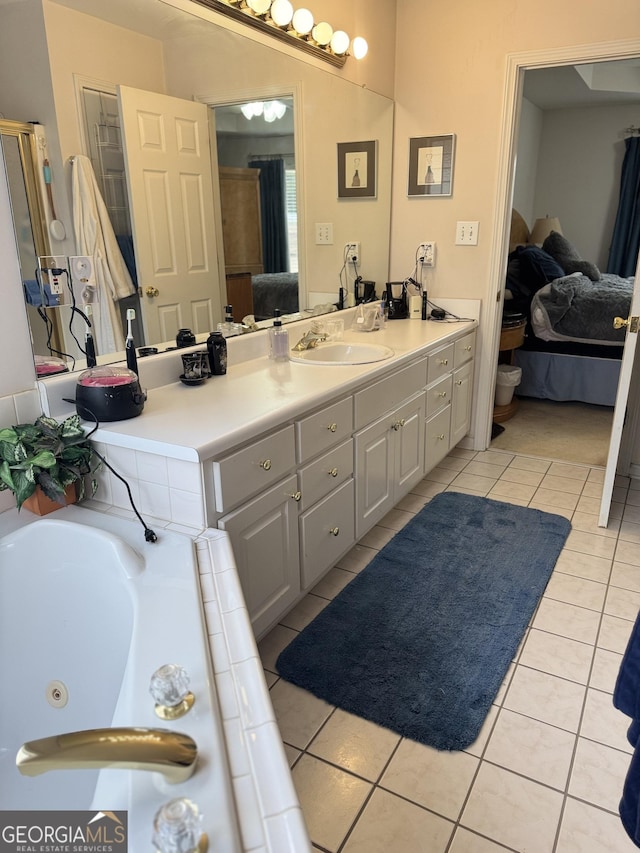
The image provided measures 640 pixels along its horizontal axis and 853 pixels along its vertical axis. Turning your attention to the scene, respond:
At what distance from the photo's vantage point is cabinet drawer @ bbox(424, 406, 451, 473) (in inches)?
118

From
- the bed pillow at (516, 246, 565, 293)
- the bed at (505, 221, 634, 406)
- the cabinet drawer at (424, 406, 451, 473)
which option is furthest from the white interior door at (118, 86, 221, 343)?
the bed pillow at (516, 246, 565, 293)

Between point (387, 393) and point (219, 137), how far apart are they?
45.1 inches

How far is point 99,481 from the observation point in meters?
1.70

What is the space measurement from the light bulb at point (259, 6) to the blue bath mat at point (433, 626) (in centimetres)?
220

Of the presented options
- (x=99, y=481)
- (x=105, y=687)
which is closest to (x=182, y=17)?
(x=99, y=481)

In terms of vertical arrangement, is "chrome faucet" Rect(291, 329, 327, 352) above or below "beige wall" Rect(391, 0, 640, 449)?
below

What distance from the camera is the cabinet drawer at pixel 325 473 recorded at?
196 centimetres

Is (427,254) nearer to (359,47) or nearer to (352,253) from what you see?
(352,253)

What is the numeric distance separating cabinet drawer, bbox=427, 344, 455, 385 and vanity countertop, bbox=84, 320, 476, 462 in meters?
0.18

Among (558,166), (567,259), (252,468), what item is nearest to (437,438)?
(252,468)

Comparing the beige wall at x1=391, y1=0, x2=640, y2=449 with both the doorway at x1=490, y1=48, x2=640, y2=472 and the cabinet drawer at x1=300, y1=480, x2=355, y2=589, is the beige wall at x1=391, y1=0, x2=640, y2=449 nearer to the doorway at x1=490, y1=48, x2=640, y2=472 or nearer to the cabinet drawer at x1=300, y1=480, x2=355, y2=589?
the doorway at x1=490, y1=48, x2=640, y2=472

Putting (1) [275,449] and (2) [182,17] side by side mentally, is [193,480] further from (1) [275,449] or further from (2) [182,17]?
(2) [182,17]

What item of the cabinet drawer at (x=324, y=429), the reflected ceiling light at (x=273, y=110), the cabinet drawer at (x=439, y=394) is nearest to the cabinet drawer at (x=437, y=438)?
the cabinet drawer at (x=439, y=394)

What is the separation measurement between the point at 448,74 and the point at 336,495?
2.41 metres
